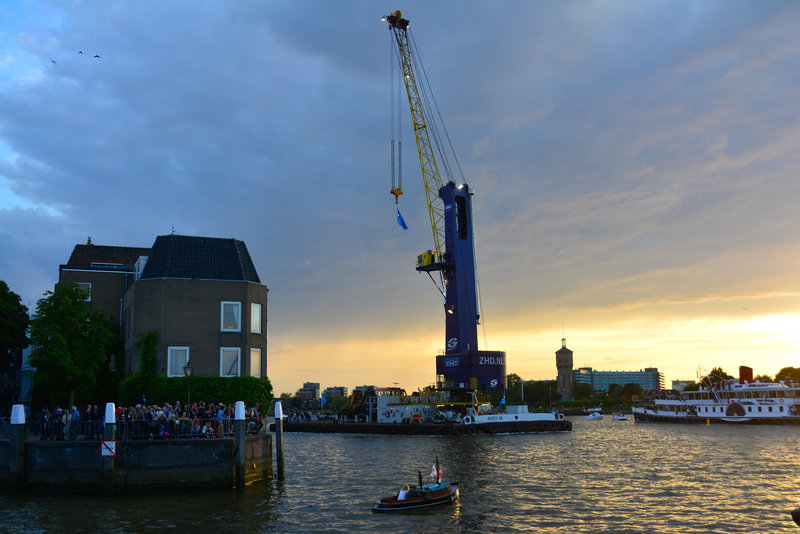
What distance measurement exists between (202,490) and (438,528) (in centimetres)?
1476

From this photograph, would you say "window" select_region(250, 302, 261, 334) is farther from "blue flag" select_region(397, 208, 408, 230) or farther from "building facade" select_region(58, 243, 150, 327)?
"blue flag" select_region(397, 208, 408, 230)

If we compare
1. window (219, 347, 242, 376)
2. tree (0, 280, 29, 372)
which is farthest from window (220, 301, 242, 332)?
tree (0, 280, 29, 372)

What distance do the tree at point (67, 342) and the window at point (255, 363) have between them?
13.0 metres

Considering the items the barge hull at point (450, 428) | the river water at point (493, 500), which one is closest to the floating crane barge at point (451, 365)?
the barge hull at point (450, 428)

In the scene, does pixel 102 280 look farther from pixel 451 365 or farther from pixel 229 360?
pixel 451 365

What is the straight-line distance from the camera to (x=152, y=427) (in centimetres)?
3938

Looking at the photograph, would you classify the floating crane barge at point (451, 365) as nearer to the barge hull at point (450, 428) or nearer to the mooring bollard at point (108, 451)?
the barge hull at point (450, 428)

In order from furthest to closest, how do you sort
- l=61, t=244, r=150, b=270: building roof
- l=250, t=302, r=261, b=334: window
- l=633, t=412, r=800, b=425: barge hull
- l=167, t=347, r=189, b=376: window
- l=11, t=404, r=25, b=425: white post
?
l=633, t=412, r=800, b=425: barge hull
l=61, t=244, r=150, b=270: building roof
l=250, t=302, r=261, b=334: window
l=167, t=347, r=189, b=376: window
l=11, t=404, r=25, b=425: white post

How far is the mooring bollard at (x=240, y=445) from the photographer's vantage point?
39312mm

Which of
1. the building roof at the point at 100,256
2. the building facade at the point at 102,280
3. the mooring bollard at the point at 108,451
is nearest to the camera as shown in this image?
the mooring bollard at the point at 108,451

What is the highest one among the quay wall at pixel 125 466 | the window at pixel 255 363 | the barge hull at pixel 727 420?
the window at pixel 255 363

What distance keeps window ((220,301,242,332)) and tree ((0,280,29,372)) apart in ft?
106

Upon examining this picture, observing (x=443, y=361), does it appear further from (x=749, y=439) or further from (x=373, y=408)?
(x=749, y=439)

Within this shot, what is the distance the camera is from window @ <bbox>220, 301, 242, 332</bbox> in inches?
2229
